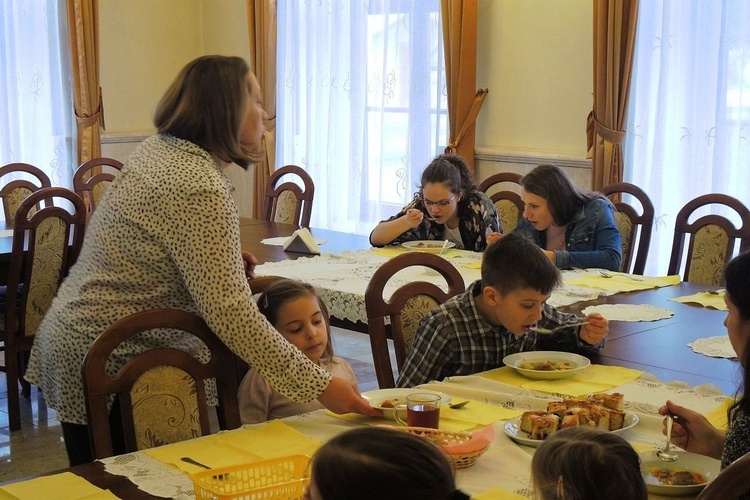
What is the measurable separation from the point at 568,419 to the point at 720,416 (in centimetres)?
39

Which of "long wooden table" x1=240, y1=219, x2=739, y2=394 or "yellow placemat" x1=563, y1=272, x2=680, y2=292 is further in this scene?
"yellow placemat" x1=563, y1=272, x2=680, y2=292

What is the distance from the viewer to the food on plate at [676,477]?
5.14 feet

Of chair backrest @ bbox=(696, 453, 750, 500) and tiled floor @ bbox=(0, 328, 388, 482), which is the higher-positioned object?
chair backrest @ bbox=(696, 453, 750, 500)

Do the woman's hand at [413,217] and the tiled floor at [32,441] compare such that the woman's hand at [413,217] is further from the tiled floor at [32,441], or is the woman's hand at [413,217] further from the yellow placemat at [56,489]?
the yellow placemat at [56,489]

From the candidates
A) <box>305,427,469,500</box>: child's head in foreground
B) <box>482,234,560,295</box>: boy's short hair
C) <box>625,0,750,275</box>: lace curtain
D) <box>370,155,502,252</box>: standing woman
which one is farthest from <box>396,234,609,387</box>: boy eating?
<box>625,0,750,275</box>: lace curtain

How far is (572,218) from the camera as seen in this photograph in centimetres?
386

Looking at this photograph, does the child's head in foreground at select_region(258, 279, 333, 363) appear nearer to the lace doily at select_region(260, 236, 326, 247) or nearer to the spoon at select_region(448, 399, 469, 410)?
the spoon at select_region(448, 399, 469, 410)

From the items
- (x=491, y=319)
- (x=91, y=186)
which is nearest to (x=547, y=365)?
(x=491, y=319)

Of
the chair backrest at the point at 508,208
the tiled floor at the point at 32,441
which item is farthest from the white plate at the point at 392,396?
the chair backrest at the point at 508,208

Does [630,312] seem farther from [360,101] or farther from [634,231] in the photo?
[360,101]

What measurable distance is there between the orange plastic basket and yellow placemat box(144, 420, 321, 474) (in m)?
0.10

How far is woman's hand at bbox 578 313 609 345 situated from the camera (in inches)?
95.7

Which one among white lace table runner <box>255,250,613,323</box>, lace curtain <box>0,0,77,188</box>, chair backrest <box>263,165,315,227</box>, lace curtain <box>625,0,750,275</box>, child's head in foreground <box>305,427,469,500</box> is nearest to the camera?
child's head in foreground <box>305,427,469,500</box>

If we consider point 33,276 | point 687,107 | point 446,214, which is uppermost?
point 687,107
